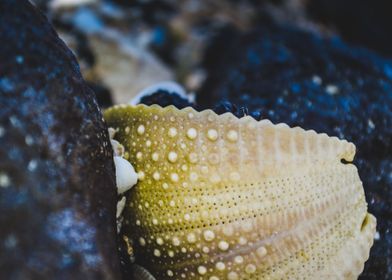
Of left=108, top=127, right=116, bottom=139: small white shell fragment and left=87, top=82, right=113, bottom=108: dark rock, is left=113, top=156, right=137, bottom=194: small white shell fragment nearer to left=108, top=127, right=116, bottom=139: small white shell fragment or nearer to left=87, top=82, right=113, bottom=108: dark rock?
left=108, top=127, right=116, bottom=139: small white shell fragment

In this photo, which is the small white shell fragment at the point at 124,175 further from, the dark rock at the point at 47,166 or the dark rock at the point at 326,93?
the dark rock at the point at 326,93

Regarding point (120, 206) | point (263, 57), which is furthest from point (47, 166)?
point (263, 57)

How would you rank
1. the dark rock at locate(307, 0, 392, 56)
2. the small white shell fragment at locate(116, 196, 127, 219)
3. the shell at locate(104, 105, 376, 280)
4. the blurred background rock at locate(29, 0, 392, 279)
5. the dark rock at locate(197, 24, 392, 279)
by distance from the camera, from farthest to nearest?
the dark rock at locate(307, 0, 392, 56) → the blurred background rock at locate(29, 0, 392, 279) → the dark rock at locate(197, 24, 392, 279) → the small white shell fragment at locate(116, 196, 127, 219) → the shell at locate(104, 105, 376, 280)

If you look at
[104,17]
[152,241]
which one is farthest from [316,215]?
[104,17]

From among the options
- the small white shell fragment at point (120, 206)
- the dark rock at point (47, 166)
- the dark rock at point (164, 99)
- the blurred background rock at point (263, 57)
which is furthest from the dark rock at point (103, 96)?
the dark rock at point (47, 166)

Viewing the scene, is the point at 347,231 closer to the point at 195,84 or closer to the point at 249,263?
the point at 249,263

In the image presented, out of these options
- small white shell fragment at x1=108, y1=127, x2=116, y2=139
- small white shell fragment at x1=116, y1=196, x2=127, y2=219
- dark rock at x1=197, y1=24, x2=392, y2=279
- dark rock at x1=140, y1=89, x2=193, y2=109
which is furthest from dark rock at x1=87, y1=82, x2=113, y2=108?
small white shell fragment at x1=116, y1=196, x2=127, y2=219
